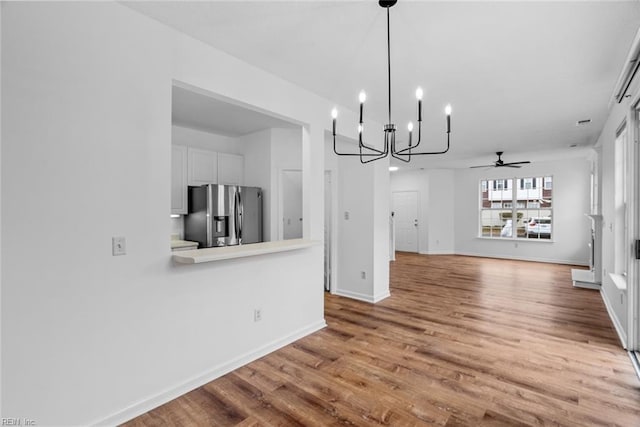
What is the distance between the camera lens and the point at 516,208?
854 cm

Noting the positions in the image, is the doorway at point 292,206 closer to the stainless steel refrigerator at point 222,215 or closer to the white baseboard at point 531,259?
the stainless steel refrigerator at point 222,215

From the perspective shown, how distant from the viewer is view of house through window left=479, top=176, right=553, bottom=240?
8125mm

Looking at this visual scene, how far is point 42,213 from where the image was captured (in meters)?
1.72

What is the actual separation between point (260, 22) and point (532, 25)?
1.90m

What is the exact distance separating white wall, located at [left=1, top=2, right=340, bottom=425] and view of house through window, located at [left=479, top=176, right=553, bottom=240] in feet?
28.1

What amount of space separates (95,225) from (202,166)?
301 centimetres

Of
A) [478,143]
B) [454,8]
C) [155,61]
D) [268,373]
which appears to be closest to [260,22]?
[155,61]

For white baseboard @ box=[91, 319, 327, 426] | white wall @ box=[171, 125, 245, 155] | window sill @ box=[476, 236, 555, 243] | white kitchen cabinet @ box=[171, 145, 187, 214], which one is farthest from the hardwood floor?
window sill @ box=[476, 236, 555, 243]

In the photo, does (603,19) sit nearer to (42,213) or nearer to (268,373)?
(268,373)

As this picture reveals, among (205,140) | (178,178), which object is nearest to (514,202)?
(205,140)

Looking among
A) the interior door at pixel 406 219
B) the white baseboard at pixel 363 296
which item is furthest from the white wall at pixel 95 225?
the interior door at pixel 406 219

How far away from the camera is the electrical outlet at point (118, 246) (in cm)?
196

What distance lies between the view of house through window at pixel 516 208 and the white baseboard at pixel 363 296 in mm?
5627

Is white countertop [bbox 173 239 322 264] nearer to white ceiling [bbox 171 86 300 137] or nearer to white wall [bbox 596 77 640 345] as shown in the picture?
white ceiling [bbox 171 86 300 137]
